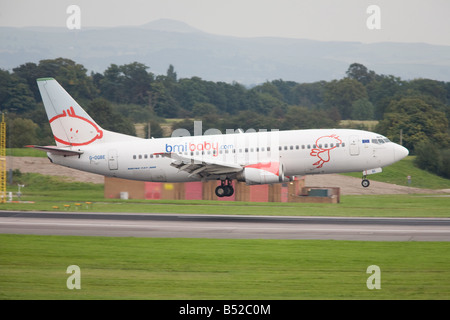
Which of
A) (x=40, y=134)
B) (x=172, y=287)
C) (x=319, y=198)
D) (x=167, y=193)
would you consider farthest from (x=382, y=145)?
(x=40, y=134)

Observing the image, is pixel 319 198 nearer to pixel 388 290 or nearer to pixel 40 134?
pixel 388 290

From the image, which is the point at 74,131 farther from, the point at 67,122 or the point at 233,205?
the point at 233,205

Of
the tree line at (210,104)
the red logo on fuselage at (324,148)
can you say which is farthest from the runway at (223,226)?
the tree line at (210,104)

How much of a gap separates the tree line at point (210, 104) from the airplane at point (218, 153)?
43896 mm

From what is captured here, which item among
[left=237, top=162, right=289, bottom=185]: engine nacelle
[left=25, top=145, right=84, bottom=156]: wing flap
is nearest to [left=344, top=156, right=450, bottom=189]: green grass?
[left=237, top=162, right=289, bottom=185]: engine nacelle

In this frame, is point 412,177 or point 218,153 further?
point 412,177

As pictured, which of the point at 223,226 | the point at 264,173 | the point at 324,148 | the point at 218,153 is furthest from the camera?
the point at 218,153

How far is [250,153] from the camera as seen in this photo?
4691 cm

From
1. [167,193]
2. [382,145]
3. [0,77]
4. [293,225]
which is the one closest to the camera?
[293,225]

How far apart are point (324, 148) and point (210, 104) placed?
107 metres

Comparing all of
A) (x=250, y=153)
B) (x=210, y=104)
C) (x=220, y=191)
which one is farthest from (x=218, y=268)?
(x=210, y=104)

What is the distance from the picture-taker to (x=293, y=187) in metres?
64.2

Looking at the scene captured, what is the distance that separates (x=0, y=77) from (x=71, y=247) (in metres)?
111
